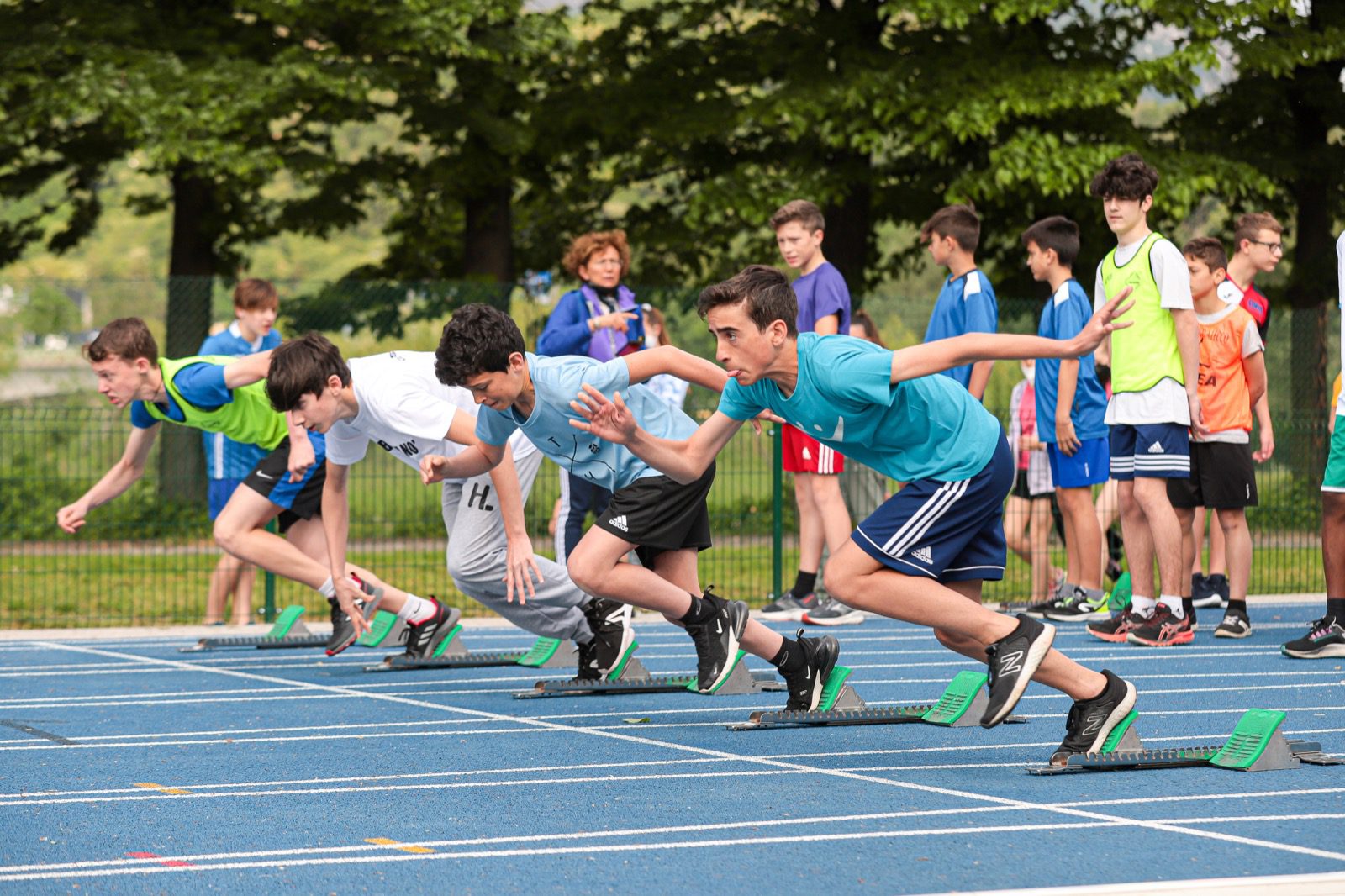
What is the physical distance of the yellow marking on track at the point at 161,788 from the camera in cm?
573

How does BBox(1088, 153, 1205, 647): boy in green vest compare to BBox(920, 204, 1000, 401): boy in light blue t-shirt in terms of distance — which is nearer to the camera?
BBox(1088, 153, 1205, 647): boy in green vest

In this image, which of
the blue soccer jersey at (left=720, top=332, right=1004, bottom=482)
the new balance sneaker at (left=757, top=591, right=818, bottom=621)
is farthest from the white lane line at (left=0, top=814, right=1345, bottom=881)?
the new balance sneaker at (left=757, top=591, right=818, bottom=621)

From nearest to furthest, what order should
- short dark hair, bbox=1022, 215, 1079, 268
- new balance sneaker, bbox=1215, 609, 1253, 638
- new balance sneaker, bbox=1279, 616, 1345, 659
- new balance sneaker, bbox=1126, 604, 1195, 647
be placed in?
new balance sneaker, bbox=1279, 616, 1345, 659
new balance sneaker, bbox=1126, 604, 1195, 647
new balance sneaker, bbox=1215, 609, 1253, 638
short dark hair, bbox=1022, 215, 1079, 268

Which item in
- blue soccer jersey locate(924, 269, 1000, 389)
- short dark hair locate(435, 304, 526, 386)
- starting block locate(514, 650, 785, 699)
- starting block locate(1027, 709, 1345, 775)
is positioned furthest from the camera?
blue soccer jersey locate(924, 269, 1000, 389)

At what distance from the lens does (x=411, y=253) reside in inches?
1013

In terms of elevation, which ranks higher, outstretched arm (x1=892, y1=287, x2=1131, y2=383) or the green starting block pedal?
outstretched arm (x1=892, y1=287, x2=1131, y2=383)

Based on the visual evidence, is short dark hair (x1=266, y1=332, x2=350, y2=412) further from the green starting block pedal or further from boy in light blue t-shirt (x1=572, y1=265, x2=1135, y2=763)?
boy in light blue t-shirt (x1=572, y1=265, x2=1135, y2=763)

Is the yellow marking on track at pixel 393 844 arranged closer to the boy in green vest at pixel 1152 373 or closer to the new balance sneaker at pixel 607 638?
the new balance sneaker at pixel 607 638

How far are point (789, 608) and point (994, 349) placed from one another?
19.2 ft

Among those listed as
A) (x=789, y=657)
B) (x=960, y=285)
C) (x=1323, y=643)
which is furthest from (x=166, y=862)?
(x=960, y=285)

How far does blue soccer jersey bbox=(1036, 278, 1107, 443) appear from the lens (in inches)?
405

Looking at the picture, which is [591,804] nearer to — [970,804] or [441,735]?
[970,804]

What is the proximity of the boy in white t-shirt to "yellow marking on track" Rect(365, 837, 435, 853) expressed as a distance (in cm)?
244

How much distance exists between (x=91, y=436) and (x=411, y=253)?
1325cm
